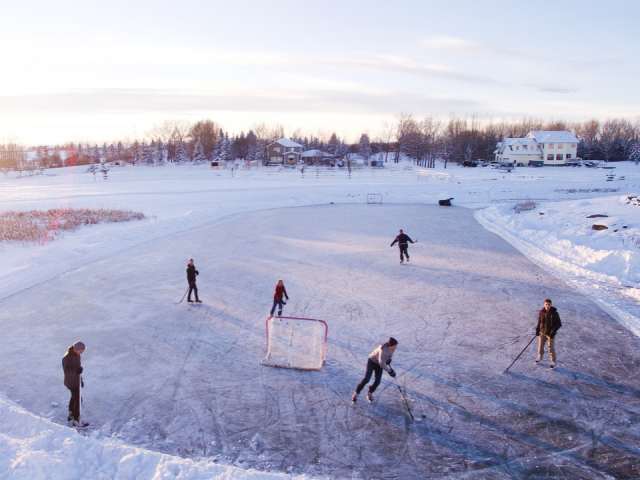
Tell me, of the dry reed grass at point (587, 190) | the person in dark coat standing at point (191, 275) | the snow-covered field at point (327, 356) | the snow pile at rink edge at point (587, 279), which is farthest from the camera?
the dry reed grass at point (587, 190)

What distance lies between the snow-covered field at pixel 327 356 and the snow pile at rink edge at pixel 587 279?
9 centimetres

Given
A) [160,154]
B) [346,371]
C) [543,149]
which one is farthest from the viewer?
[160,154]

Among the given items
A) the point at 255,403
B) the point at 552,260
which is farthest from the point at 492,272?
the point at 255,403

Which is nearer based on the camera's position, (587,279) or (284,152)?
(587,279)

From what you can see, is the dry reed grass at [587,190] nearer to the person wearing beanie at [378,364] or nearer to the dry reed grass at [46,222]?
the dry reed grass at [46,222]

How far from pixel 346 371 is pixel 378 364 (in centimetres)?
144

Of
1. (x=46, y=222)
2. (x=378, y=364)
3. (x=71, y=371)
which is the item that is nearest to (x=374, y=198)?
(x=46, y=222)

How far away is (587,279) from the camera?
14000 mm

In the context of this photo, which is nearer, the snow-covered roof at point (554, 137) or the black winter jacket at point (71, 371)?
the black winter jacket at point (71, 371)

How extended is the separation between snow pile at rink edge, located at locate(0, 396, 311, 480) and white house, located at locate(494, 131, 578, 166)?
86.8 meters

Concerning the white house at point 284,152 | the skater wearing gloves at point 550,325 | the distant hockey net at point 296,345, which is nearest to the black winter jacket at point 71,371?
the distant hockey net at point 296,345

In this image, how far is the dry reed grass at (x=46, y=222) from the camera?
18953mm

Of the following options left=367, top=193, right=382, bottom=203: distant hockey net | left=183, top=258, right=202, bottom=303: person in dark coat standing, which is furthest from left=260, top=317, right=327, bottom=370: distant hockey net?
left=367, top=193, right=382, bottom=203: distant hockey net

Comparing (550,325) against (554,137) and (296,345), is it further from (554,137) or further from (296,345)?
(554,137)
